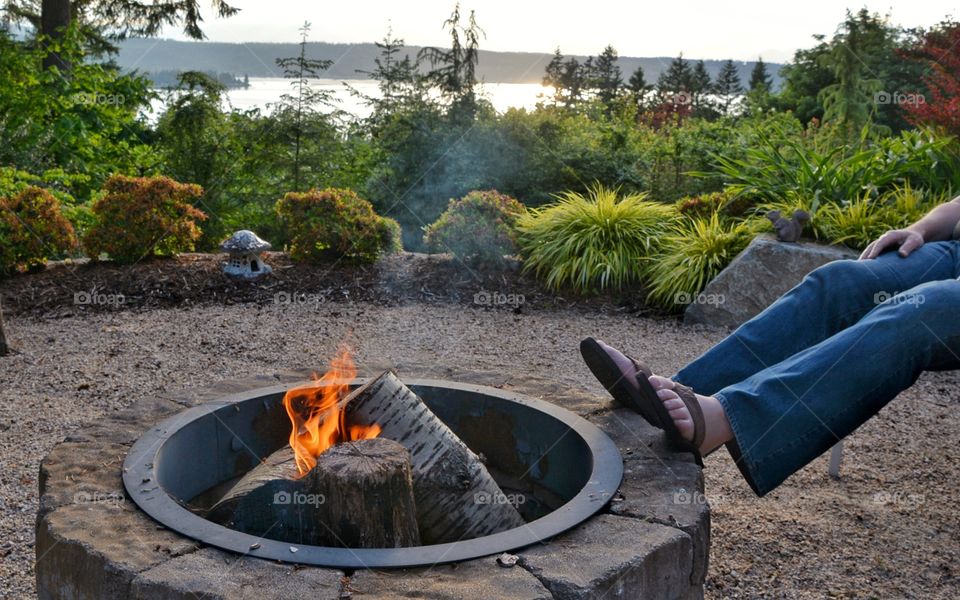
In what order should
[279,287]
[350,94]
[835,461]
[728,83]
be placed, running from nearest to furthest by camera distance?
[835,461] < [279,287] < [350,94] < [728,83]

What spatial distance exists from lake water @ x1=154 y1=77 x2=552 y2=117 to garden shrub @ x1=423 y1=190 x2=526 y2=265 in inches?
119

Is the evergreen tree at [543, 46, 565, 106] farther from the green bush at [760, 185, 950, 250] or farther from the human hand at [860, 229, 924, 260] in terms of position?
the human hand at [860, 229, 924, 260]

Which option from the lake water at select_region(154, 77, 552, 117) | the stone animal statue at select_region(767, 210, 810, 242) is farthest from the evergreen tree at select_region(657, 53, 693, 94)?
the stone animal statue at select_region(767, 210, 810, 242)

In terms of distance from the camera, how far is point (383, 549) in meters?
1.59

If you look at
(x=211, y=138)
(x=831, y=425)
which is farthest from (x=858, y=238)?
(x=211, y=138)

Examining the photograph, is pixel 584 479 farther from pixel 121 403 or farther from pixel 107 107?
pixel 107 107

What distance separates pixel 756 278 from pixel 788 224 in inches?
16.2

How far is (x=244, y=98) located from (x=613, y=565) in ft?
38.1

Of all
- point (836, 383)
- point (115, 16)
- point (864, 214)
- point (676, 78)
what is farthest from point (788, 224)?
point (676, 78)

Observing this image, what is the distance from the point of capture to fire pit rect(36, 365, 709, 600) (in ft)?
4.88

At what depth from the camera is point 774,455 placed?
192 cm

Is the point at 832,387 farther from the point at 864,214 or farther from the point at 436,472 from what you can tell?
the point at 864,214

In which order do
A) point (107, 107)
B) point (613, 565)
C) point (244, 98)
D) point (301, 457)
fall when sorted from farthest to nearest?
point (244, 98), point (107, 107), point (301, 457), point (613, 565)

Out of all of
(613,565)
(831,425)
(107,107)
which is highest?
(107,107)
